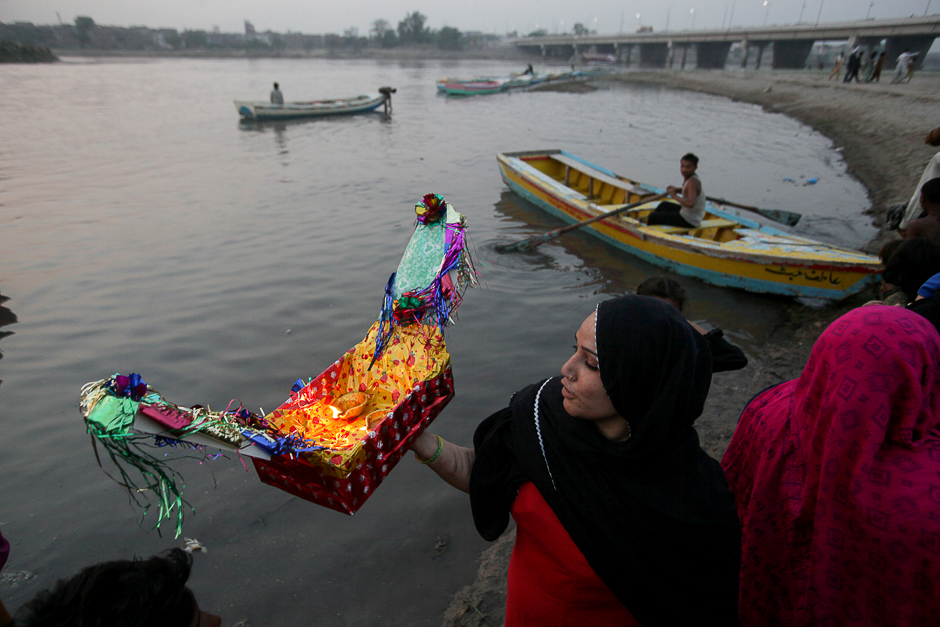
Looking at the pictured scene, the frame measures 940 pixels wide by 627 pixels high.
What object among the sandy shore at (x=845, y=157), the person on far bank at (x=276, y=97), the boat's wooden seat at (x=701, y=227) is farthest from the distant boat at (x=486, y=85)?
the boat's wooden seat at (x=701, y=227)

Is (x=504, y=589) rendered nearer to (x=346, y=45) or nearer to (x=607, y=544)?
(x=607, y=544)

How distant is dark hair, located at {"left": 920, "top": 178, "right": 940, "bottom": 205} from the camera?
417cm

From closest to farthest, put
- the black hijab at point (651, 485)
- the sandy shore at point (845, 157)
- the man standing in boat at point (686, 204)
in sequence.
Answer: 1. the black hijab at point (651, 485)
2. the sandy shore at point (845, 157)
3. the man standing in boat at point (686, 204)

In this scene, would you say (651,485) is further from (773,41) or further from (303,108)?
(773,41)

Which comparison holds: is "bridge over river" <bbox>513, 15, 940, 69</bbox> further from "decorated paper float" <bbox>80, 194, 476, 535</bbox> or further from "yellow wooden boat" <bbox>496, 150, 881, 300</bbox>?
"decorated paper float" <bbox>80, 194, 476, 535</bbox>

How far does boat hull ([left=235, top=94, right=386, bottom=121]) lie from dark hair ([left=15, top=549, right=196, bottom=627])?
2113cm

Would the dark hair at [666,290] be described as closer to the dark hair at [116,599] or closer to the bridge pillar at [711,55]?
the dark hair at [116,599]

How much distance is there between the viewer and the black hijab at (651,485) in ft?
3.91

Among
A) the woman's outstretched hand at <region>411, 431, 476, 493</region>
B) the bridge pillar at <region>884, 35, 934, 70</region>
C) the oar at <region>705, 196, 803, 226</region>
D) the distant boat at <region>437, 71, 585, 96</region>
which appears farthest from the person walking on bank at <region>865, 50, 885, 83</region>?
the woman's outstretched hand at <region>411, 431, 476, 493</region>

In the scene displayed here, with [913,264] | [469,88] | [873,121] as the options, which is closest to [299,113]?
[469,88]

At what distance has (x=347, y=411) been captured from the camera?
2.46 m

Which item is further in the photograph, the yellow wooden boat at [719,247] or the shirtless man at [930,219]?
the yellow wooden boat at [719,247]

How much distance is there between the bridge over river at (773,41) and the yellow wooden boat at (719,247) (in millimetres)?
37070

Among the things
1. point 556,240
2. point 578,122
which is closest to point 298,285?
point 556,240
